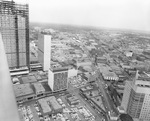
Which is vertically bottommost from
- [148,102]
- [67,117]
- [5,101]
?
[67,117]

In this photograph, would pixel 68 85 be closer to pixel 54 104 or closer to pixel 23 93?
pixel 54 104

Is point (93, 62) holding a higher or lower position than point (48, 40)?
lower

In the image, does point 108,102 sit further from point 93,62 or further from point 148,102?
point 93,62

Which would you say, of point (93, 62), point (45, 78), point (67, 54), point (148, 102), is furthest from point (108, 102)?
point (67, 54)

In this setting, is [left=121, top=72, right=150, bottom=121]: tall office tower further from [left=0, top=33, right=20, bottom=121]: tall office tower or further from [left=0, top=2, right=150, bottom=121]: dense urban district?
[left=0, top=33, right=20, bottom=121]: tall office tower

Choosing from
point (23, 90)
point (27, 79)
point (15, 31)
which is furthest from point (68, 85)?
point (15, 31)
